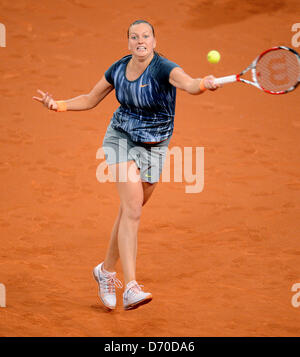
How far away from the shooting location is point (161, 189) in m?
7.65

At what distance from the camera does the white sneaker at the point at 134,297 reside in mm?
4742

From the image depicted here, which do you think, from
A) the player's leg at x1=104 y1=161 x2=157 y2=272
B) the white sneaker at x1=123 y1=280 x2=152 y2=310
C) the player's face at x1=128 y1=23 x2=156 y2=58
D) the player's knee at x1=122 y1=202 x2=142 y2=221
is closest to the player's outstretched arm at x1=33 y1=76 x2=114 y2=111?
the player's face at x1=128 y1=23 x2=156 y2=58

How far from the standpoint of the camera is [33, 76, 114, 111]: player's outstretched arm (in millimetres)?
5137

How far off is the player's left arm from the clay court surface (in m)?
1.56

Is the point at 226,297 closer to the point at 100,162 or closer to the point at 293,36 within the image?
the point at 100,162

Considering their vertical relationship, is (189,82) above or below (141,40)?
below

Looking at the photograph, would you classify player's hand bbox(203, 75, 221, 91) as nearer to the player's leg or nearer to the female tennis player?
the female tennis player

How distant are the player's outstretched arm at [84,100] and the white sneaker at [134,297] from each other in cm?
127

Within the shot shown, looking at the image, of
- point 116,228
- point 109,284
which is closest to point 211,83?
point 116,228

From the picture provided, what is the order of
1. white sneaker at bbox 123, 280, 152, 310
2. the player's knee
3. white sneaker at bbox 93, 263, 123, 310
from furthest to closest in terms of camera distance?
white sneaker at bbox 93, 263, 123, 310 → the player's knee → white sneaker at bbox 123, 280, 152, 310

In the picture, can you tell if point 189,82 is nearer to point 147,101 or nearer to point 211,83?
point 211,83

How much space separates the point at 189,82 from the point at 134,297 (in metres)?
1.38

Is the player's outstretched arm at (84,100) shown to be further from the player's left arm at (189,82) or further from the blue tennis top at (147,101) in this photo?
the player's left arm at (189,82)

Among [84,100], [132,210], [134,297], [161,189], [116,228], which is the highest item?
[84,100]
